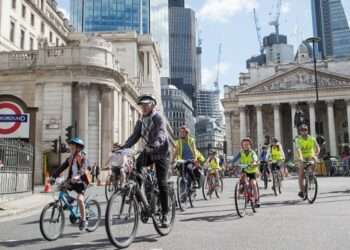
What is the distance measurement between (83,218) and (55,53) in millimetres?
29105

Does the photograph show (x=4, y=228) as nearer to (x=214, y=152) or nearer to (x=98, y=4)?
(x=214, y=152)

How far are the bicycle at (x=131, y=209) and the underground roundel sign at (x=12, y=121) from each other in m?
10.5

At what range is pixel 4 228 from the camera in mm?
8555

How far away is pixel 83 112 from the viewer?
33844mm

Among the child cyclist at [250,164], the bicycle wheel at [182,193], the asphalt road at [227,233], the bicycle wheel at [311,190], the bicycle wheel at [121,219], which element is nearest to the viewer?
the bicycle wheel at [121,219]

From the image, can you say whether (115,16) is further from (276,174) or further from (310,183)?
(310,183)

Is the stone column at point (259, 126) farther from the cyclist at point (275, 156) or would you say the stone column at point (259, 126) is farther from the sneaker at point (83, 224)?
Result: the sneaker at point (83, 224)

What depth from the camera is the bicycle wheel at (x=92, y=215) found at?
300 inches

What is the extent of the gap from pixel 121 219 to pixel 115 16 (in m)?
103

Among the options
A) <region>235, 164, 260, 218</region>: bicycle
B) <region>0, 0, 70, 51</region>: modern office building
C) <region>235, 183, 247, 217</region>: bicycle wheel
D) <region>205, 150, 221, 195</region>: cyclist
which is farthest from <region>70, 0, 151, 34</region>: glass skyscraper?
<region>235, 183, 247, 217</region>: bicycle wheel

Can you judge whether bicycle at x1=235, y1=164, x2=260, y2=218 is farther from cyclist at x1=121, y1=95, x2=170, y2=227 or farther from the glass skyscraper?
the glass skyscraper

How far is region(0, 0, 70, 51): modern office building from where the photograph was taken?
1732 inches

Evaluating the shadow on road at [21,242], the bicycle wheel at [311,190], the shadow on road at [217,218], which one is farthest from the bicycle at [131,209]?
the bicycle wheel at [311,190]

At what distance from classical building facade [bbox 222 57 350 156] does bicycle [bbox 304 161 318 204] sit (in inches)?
2465
